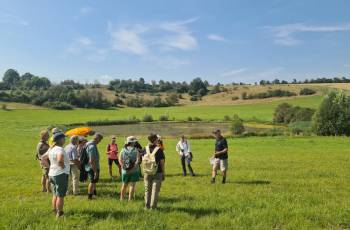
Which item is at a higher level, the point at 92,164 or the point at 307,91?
the point at 307,91

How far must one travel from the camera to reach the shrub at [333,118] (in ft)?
206

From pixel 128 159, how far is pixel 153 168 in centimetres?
148

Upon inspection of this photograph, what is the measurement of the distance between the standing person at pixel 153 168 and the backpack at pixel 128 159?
3.59 feet

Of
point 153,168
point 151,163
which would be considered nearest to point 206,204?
point 153,168

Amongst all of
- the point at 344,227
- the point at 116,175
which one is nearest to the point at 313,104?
Result: the point at 116,175

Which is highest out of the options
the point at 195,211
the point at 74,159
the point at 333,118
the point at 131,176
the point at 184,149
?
the point at 333,118

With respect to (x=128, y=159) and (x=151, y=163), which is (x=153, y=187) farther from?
(x=128, y=159)

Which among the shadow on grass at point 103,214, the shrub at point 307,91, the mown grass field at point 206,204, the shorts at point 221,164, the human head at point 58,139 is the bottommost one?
the mown grass field at point 206,204

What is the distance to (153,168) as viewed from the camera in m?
11.7

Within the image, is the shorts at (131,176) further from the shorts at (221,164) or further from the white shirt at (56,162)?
the shorts at (221,164)

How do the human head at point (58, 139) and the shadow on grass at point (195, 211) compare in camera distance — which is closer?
the human head at point (58, 139)

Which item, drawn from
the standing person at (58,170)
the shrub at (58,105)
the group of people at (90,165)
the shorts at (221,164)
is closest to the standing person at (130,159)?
the group of people at (90,165)

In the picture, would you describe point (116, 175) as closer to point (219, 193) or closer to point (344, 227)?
point (219, 193)

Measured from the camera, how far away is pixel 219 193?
15016 millimetres
